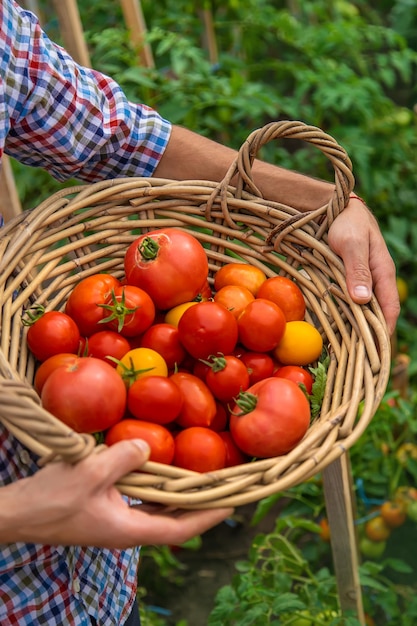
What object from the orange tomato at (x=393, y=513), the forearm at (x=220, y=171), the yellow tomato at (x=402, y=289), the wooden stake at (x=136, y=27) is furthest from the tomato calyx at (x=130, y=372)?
the yellow tomato at (x=402, y=289)

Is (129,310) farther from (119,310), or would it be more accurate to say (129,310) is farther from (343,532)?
(343,532)

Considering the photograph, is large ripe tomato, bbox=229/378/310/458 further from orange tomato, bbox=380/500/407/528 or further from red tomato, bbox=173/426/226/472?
orange tomato, bbox=380/500/407/528

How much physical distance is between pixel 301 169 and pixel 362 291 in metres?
1.75

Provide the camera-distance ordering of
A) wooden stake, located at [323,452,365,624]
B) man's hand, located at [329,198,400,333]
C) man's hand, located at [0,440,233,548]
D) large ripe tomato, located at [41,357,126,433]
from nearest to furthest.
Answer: man's hand, located at [0,440,233,548] < large ripe tomato, located at [41,357,126,433] < man's hand, located at [329,198,400,333] < wooden stake, located at [323,452,365,624]

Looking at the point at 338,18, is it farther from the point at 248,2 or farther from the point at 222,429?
the point at 222,429

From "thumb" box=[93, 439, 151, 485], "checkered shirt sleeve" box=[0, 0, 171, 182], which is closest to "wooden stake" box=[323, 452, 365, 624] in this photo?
"thumb" box=[93, 439, 151, 485]

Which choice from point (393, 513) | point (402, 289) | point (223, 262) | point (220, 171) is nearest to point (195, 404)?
point (223, 262)

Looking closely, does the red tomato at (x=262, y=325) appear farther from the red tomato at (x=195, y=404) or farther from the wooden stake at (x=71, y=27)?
the wooden stake at (x=71, y=27)

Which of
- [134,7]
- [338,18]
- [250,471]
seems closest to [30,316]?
[250,471]

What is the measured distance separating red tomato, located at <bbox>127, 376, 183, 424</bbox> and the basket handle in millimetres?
424

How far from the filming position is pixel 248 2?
9.72ft

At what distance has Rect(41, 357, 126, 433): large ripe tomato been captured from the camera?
103 cm

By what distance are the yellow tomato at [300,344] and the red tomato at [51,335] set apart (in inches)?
13.9

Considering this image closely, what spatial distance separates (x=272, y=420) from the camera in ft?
3.47
